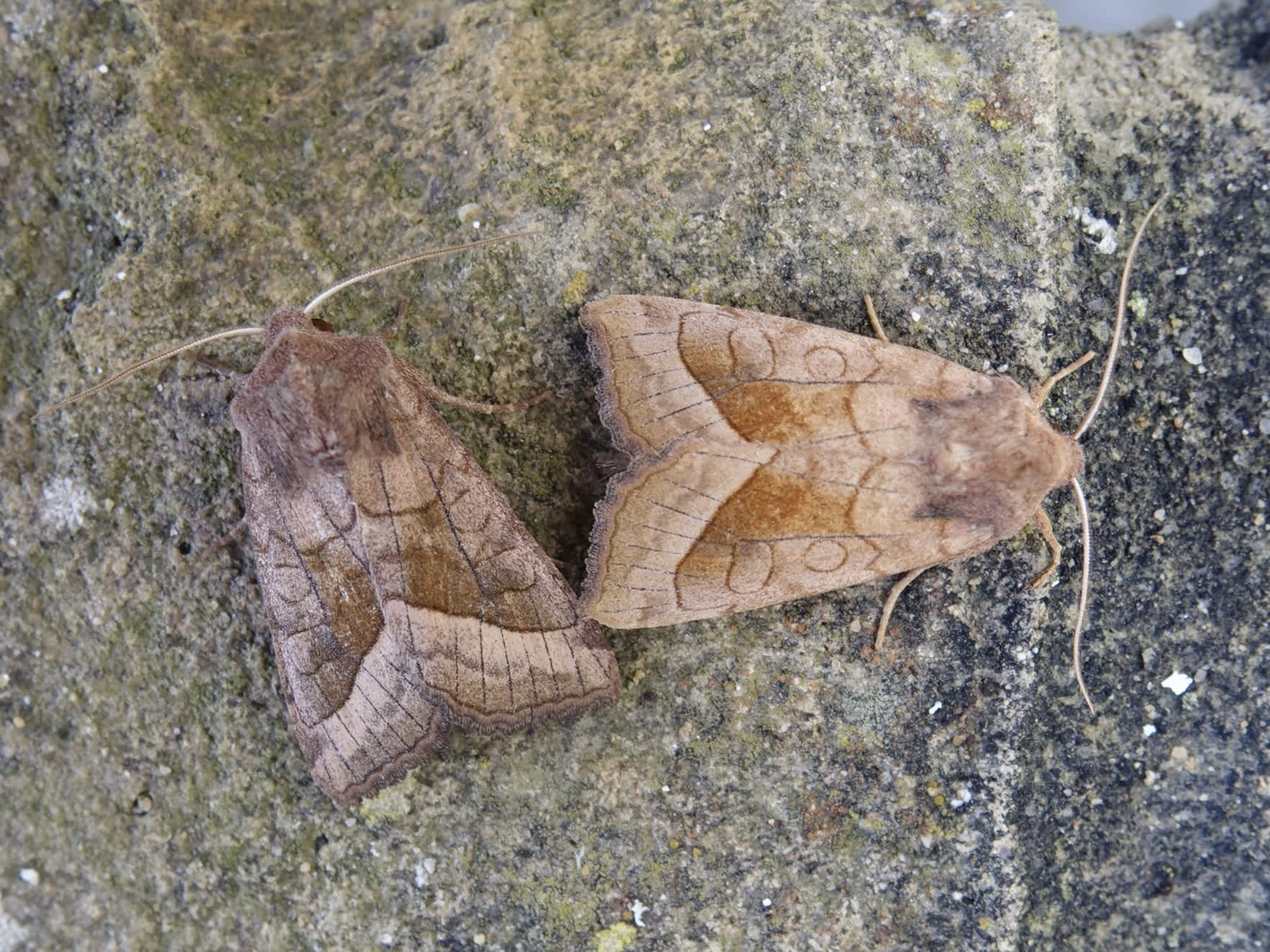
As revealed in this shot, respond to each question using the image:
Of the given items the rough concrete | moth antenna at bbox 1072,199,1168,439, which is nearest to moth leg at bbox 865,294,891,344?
the rough concrete

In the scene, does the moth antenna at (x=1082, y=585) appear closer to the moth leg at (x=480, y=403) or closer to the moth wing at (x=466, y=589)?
the moth wing at (x=466, y=589)

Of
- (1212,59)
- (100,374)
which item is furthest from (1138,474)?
(100,374)

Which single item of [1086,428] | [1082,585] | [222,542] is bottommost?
[1082,585]

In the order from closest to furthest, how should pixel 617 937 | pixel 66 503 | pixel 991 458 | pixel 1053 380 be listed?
1. pixel 991 458
2. pixel 1053 380
3. pixel 617 937
4. pixel 66 503

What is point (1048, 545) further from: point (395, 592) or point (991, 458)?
point (395, 592)

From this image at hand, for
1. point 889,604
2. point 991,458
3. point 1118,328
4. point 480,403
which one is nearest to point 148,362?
point 480,403

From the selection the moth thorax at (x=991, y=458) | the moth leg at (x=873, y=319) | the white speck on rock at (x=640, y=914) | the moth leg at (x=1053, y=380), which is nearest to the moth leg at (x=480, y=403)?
the moth leg at (x=873, y=319)
